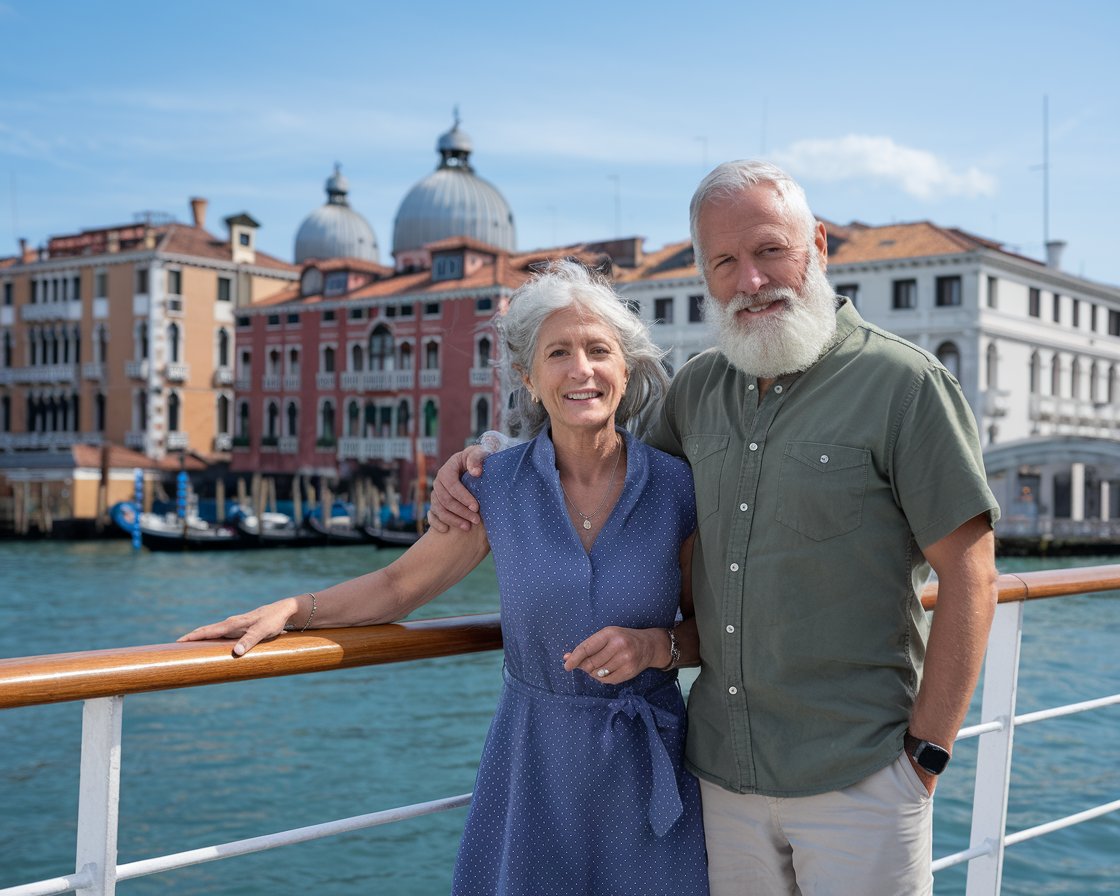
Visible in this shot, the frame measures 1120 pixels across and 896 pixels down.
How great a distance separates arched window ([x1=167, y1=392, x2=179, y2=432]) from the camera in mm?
29328

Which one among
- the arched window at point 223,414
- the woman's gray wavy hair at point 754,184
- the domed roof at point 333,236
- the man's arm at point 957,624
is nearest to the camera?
the man's arm at point 957,624

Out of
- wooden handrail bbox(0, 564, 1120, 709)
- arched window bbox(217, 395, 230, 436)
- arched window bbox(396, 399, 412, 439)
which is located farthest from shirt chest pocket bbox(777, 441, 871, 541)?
arched window bbox(217, 395, 230, 436)

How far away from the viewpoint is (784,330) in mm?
1305

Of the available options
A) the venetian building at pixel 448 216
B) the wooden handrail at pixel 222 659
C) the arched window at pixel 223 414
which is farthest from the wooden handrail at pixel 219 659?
the arched window at pixel 223 414

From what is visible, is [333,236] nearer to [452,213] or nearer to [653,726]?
[452,213]

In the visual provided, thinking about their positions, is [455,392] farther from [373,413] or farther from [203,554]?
[203,554]

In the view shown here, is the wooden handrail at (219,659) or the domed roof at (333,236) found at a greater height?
the domed roof at (333,236)

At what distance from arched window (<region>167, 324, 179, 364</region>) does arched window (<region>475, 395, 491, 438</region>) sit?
8.34 meters

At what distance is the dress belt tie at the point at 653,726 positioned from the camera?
1314 mm

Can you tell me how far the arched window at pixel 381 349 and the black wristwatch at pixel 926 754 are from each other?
26.0 meters

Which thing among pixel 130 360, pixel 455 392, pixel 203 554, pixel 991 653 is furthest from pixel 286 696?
pixel 130 360

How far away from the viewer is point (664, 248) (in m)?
27.2

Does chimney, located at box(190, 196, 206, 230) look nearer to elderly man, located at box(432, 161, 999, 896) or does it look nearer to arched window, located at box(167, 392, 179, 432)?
arched window, located at box(167, 392, 179, 432)

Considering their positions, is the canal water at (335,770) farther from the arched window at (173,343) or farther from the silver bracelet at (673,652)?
the arched window at (173,343)
